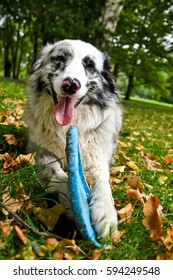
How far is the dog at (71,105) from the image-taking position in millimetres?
2793

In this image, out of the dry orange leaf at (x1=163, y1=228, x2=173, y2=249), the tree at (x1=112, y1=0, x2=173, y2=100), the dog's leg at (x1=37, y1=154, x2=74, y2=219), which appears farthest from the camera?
the tree at (x1=112, y1=0, x2=173, y2=100)

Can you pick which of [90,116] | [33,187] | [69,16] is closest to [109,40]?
[69,16]

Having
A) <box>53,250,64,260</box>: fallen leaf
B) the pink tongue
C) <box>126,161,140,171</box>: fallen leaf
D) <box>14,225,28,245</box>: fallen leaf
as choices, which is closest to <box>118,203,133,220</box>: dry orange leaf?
<box>53,250,64,260</box>: fallen leaf

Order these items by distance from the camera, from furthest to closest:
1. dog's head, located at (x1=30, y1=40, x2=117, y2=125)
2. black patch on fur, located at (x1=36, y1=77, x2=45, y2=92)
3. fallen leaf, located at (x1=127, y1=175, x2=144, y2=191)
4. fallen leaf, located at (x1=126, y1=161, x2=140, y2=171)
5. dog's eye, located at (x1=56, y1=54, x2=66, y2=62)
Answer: fallen leaf, located at (x1=126, y1=161, x2=140, y2=171) → black patch on fur, located at (x1=36, y1=77, x2=45, y2=92) → dog's eye, located at (x1=56, y1=54, x2=66, y2=62) → fallen leaf, located at (x1=127, y1=175, x2=144, y2=191) → dog's head, located at (x1=30, y1=40, x2=117, y2=125)

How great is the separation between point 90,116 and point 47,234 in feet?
5.46

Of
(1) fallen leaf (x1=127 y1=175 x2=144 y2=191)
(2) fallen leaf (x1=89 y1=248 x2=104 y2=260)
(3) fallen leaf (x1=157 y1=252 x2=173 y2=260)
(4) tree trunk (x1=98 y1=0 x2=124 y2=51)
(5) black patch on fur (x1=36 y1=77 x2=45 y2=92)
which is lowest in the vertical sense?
(3) fallen leaf (x1=157 y1=252 x2=173 y2=260)

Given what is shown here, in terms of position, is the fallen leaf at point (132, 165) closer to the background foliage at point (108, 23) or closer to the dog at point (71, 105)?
the dog at point (71, 105)

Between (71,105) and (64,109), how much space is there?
3.1 inches

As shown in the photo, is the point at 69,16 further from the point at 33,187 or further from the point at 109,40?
the point at 33,187

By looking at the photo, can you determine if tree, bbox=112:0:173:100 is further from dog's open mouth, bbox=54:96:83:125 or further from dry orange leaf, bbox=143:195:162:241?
dry orange leaf, bbox=143:195:162:241

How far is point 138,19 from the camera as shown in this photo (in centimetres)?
1744

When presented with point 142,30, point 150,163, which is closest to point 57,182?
point 150,163

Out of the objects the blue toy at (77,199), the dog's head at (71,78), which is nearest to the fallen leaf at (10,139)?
the dog's head at (71,78)

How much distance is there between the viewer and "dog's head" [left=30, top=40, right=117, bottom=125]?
2.73 metres
